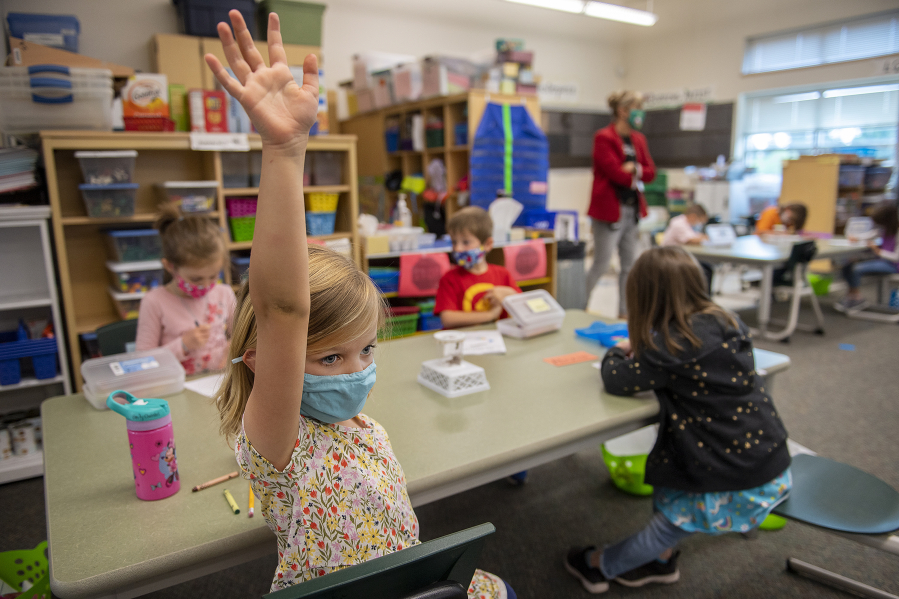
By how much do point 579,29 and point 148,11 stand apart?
5.92 meters

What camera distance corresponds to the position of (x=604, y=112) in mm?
8805

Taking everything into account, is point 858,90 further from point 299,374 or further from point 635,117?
point 299,374

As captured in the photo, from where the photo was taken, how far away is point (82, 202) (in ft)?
9.41

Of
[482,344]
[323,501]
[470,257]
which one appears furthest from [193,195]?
[323,501]

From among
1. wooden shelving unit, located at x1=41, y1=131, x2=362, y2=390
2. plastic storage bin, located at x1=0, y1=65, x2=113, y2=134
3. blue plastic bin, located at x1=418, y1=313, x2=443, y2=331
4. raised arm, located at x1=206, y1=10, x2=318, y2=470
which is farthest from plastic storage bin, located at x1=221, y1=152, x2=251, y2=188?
raised arm, located at x1=206, y1=10, x2=318, y2=470

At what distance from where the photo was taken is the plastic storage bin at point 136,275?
273 cm

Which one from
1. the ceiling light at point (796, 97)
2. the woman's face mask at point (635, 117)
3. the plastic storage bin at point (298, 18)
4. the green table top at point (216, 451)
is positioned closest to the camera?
the green table top at point (216, 451)

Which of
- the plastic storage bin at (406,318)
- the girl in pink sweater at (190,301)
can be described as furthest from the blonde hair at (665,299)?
the plastic storage bin at (406,318)

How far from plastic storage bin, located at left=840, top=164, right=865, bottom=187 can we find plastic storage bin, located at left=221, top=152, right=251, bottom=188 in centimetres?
640

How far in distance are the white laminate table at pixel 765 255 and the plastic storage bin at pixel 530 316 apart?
2.46 metres

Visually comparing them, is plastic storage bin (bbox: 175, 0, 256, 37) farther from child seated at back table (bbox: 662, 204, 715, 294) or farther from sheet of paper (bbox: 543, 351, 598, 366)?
sheet of paper (bbox: 543, 351, 598, 366)

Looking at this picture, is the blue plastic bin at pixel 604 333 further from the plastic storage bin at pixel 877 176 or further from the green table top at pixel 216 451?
the plastic storage bin at pixel 877 176

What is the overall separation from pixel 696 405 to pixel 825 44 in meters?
7.95

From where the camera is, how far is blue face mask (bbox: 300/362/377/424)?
2.62 ft
